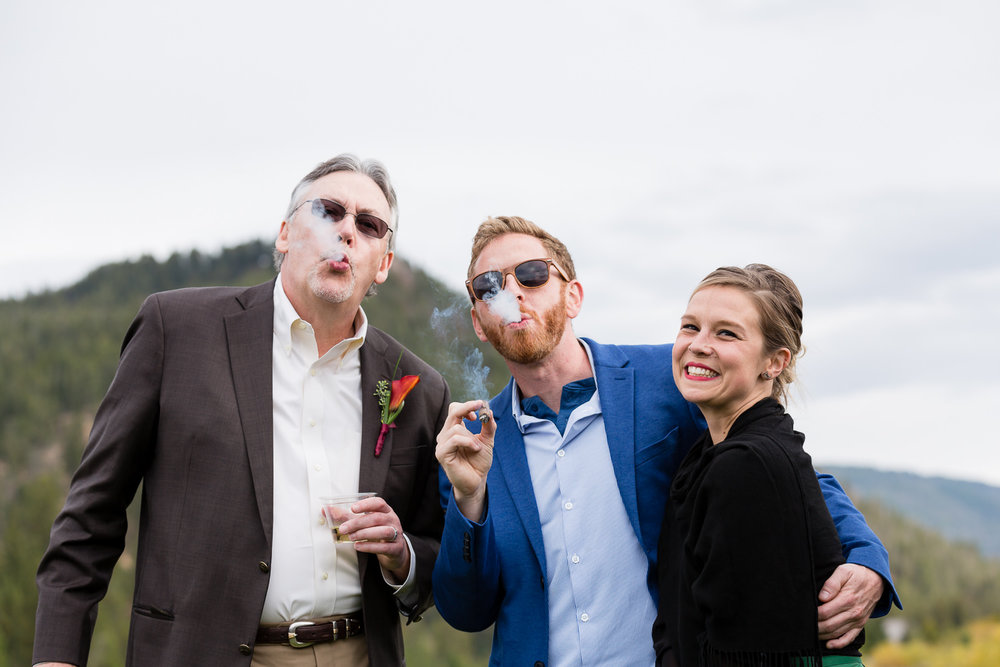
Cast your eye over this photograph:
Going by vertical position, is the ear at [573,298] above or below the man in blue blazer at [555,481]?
above

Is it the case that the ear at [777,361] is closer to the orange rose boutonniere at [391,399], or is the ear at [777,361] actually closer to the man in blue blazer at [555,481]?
the man in blue blazer at [555,481]

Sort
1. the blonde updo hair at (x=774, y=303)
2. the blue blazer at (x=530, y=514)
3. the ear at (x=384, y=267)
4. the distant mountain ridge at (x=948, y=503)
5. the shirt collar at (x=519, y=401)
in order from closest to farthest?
the blonde updo hair at (x=774, y=303)
the blue blazer at (x=530, y=514)
the shirt collar at (x=519, y=401)
the ear at (x=384, y=267)
the distant mountain ridge at (x=948, y=503)

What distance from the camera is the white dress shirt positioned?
418 centimetres

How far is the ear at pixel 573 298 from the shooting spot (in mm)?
4684

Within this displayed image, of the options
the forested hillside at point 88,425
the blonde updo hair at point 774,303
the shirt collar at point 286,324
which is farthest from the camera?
the forested hillside at point 88,425

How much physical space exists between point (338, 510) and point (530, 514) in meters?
0.88

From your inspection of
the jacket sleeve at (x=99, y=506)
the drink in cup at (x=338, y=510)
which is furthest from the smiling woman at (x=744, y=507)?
the jacket sleeve at (x=99, y=506)

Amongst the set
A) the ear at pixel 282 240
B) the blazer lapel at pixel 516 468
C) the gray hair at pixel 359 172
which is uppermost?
the gray hair at pixel 359 172

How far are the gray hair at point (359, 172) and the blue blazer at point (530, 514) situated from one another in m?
1.34

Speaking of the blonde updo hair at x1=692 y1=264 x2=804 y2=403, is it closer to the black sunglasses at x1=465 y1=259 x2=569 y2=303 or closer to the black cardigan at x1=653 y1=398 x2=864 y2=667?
the black cardigan at x1=653 y1=398 x2=864 y2=667

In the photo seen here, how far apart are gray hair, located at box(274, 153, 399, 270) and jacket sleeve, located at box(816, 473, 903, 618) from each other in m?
2.59

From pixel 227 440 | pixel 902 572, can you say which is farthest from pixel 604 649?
pixel 902 572

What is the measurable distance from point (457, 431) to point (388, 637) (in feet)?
3.91

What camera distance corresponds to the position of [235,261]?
11662cm
